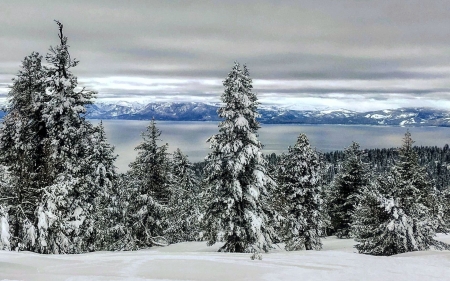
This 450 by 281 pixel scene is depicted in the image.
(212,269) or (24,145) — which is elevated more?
(24,145)

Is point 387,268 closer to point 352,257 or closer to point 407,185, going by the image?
point 352,257

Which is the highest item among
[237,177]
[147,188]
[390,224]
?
[237,177]

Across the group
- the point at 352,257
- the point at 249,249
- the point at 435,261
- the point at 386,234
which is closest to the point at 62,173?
the point at 249,249

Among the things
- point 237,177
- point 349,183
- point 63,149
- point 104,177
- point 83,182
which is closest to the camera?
point 63,149

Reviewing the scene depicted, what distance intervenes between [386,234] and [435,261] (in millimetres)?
9221

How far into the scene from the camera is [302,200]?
28.6 m

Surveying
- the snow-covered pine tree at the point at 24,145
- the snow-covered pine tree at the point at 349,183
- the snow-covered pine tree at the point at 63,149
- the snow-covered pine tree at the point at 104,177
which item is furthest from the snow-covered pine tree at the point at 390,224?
the snow-covered pine tree at the point at 24,145

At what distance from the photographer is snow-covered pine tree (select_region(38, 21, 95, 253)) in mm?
16859

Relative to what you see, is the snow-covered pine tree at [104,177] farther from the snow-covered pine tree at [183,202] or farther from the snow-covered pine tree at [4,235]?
the snow-covered pine tree at [4,235]

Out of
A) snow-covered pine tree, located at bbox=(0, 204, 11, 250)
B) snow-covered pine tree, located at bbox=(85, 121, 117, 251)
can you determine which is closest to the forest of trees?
snow-covered pine tree, located at bbox=(0, 204, 11, 250)

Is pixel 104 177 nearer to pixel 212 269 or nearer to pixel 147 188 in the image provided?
pixel 147 188

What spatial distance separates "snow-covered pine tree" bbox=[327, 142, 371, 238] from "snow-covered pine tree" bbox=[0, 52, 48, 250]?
31319 mm

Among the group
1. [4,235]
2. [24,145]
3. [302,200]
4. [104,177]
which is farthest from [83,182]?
[302,200]

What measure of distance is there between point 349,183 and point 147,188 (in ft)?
77.5
